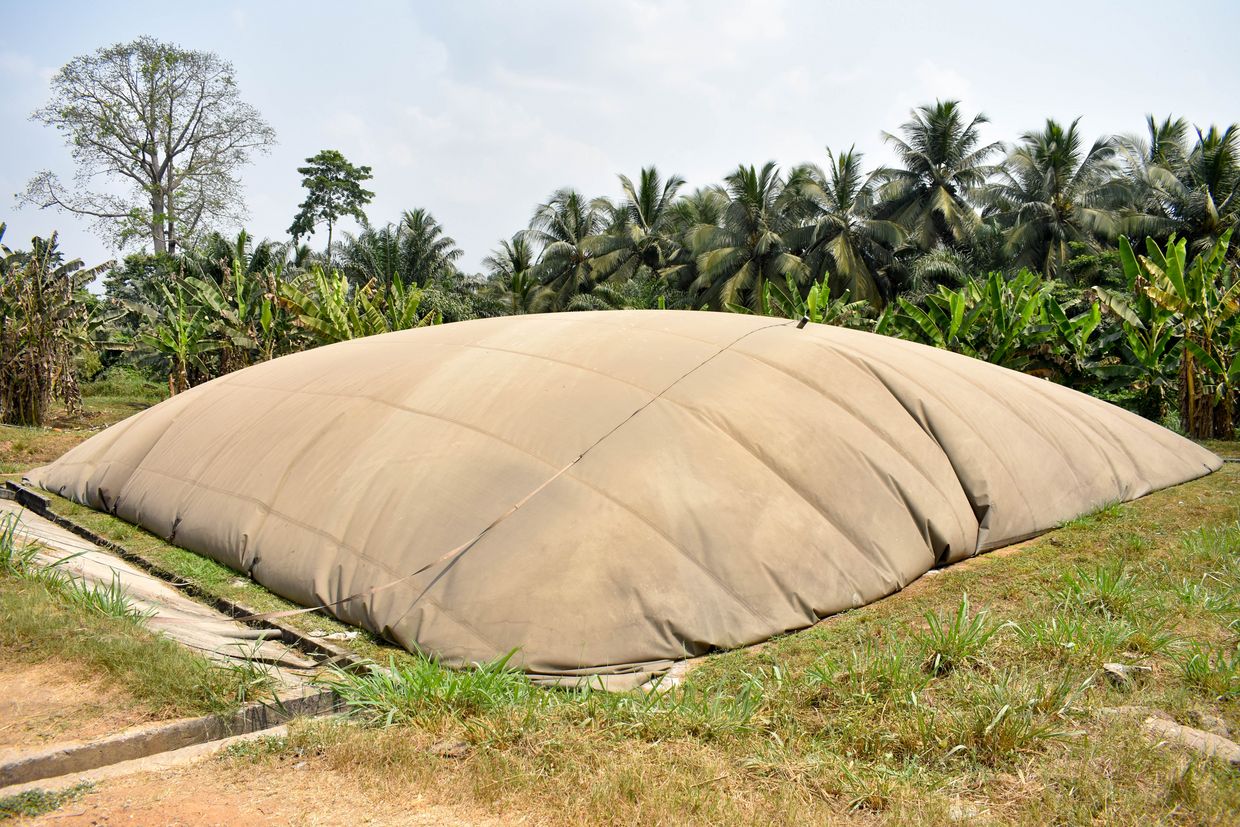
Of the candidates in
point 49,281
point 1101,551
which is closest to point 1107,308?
point 1101,551

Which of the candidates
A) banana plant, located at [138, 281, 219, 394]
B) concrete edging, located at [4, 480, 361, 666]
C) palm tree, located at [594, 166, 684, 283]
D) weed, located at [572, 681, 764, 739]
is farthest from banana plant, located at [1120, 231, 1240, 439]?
palm tree, located at [594, 166, 684, 283]

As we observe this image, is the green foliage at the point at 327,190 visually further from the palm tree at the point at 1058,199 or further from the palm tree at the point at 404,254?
the palm tree at the point at 1058,199

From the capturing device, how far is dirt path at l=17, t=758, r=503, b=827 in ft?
10.6

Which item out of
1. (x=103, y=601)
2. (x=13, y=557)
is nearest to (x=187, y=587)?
(x=13, y=557)

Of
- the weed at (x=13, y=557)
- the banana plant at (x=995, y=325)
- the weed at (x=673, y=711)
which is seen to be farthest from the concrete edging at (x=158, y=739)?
the banana plant at (x=995, y=325)

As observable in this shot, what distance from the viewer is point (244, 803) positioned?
3381 millimetres

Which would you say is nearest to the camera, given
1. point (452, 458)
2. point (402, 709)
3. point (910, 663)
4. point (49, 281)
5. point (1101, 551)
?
point (402, 709)

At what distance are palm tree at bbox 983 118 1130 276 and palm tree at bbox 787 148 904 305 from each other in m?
4.32

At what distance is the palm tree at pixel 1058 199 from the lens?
30891mm

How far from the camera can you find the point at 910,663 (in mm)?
4555

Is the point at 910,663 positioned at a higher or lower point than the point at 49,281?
lower

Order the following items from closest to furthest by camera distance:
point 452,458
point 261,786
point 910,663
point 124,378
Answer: point 261,786 → point 910,663 → point 452,458 → point 124,378

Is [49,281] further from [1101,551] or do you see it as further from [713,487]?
[1101,551]

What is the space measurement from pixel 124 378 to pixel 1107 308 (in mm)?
30269
